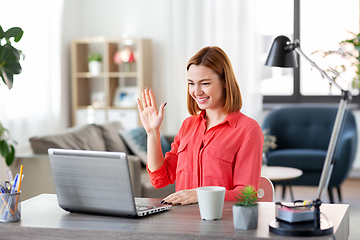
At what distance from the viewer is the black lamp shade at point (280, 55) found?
1.58 metres

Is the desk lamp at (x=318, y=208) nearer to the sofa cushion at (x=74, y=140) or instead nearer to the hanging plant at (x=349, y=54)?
the hanging plant at (x=349, y=54)

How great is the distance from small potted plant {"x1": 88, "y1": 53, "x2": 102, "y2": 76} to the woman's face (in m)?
4.00

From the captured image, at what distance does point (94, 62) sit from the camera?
5699mm

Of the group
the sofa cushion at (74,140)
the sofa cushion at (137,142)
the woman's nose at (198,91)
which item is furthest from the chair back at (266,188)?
the sofa cushion at (137,142)

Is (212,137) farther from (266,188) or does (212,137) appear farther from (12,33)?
(12,33)

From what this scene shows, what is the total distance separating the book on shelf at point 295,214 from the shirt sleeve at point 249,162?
1.16ft

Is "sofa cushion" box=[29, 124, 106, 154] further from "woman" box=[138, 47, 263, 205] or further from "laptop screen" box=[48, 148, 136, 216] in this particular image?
"laptop screen" box=[48, 148, 136, 216]

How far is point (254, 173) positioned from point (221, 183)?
0.13 m

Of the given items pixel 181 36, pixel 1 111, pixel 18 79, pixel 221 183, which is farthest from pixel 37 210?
pixel 181 36

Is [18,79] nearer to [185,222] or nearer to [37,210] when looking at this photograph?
[37,210]

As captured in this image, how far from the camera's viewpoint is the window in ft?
18.7

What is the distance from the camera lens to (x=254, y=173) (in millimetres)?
1733

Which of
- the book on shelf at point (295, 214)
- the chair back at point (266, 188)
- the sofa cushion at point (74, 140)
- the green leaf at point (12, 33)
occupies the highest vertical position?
the green leaf at point (12, 33)

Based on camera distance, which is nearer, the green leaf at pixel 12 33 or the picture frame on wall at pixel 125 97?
the green leaf at pixel 12 33
